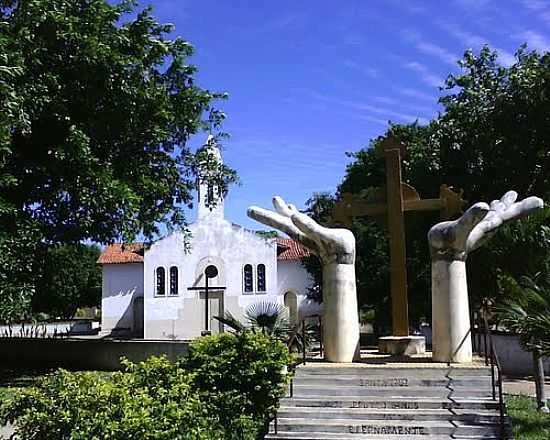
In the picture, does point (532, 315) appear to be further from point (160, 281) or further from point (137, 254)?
point (137, 254)

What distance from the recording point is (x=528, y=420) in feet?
34.6

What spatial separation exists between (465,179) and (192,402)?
17.5 metres

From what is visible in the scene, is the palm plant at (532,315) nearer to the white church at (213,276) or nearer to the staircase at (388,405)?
the staircase at (388,405)

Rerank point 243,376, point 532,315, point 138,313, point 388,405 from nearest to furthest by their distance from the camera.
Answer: point 532,315
point 388,405
point 243,376
point 138,313

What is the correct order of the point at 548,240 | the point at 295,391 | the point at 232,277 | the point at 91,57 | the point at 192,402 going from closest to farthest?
the point at 192,402, the point at 295,391, the point at 548,240, the point at 91,57, the point at 232,277

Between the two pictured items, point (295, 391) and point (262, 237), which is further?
point (262, 237)

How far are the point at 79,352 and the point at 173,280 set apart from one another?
17.9 meters

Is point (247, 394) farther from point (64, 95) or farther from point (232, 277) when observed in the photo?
point (232, 277)

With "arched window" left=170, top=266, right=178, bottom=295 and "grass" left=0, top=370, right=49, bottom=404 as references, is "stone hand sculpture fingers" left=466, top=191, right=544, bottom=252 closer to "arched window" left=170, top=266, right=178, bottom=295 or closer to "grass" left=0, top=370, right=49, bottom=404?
"grass" left=0, top=370, right=49, bottom=404

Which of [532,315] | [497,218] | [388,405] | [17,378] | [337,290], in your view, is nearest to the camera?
[532,315]

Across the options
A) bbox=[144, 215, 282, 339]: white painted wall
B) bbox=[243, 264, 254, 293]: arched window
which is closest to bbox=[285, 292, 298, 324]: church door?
A: bbox=[144, 215, 282, 339]: white painted wall

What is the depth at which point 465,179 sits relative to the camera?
22.6m

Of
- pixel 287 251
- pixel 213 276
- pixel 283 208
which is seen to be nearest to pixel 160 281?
pixel 213 276

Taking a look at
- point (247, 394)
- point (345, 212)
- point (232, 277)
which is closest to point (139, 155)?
point (345, 212)
